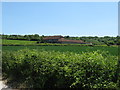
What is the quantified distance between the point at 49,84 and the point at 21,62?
4.09 feet

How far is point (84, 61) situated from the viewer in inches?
116

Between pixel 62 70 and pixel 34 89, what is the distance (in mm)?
1163

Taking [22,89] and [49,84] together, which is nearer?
[49,84]

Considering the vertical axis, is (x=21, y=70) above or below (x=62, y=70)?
below

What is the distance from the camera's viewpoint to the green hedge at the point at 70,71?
8.71 ft

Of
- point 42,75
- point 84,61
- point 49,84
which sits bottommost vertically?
point 49,84

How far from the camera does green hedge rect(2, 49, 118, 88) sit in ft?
8.71

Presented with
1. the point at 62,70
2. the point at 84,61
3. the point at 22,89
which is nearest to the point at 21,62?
the point at 22,89

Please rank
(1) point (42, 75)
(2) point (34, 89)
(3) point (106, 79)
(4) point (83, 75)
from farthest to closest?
(2) point (34, 89) → (1) point (42, 75) → (4) point (83, 75) → (3) point (106, 79)

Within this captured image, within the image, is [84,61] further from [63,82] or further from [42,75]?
[42,75]

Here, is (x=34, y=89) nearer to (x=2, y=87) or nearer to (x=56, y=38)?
(x=2, y=87)

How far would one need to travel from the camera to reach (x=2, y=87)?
4.39 metres

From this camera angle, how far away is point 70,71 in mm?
2932

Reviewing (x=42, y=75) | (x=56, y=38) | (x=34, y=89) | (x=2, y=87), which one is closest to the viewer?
(x=42, y=75)
